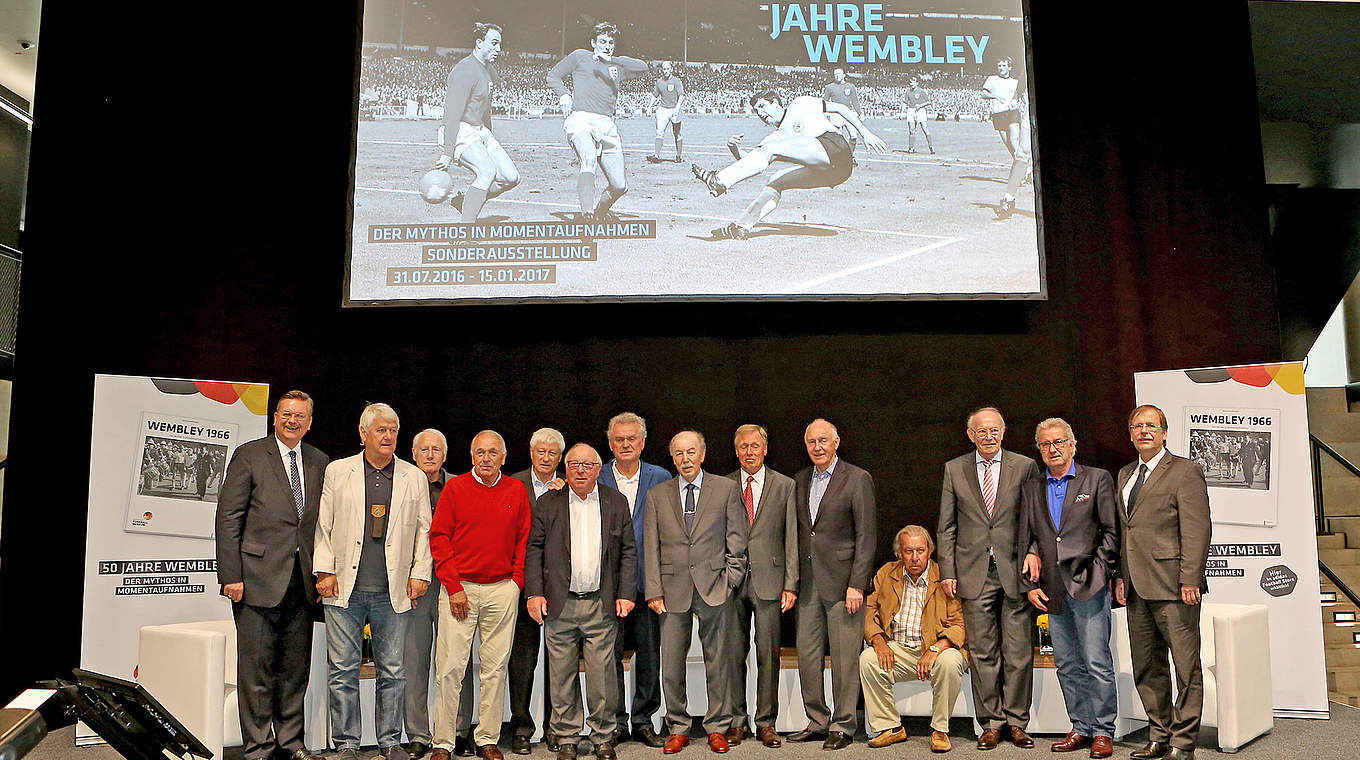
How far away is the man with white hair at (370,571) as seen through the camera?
4203 mm

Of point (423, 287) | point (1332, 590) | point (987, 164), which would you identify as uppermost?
point (987, 164)

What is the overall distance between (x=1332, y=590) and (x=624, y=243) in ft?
16.5

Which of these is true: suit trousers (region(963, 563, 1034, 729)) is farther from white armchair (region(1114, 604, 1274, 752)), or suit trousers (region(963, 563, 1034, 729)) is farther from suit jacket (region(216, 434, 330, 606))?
suit jacket (region(216, 434, 330, 606))

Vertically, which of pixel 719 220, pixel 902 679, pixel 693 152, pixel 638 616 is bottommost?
pixel 902 679

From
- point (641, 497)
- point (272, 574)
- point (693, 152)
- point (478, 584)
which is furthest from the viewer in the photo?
point (693, 152)

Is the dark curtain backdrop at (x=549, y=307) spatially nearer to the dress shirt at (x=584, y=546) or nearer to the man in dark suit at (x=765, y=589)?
the man in dark suit at (x=765, y=589)

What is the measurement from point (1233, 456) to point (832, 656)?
232cm

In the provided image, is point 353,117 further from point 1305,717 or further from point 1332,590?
point 1332,590

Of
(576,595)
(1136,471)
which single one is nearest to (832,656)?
(576,595)

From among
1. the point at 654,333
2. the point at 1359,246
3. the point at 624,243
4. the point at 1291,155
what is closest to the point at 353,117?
the point at 624,243

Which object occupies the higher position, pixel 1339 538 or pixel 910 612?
pixel 1339 538

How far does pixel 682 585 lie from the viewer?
451 centimetres

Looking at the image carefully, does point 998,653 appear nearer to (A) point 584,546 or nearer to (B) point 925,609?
(B) point 925,609

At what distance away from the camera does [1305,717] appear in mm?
4918
